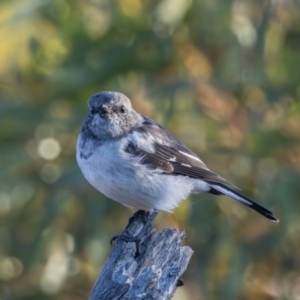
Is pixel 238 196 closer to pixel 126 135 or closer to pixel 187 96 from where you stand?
pixel 126 135

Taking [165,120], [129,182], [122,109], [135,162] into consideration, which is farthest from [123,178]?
[165,120]

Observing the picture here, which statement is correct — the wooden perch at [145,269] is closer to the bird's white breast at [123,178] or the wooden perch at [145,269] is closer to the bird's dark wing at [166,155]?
the bird's white breast at [123,178]

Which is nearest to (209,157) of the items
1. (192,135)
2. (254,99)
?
(192,135)

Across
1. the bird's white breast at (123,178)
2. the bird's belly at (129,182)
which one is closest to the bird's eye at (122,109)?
the bird's white breast at (123,178)

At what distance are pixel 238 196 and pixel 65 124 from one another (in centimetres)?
194

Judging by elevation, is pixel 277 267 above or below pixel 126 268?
above

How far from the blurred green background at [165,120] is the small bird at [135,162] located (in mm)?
996

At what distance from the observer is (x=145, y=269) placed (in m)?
4.22

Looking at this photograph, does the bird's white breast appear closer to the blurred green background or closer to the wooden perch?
the wooden perch

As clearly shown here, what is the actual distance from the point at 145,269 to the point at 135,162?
Answer: 1.55 meters

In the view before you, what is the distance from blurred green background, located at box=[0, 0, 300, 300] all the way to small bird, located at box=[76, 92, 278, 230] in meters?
1.00

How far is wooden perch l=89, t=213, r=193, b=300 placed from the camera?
4055 mm

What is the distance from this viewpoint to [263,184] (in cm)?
704

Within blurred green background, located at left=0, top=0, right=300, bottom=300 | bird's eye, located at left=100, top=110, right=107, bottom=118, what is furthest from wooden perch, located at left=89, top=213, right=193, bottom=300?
blurred green background, located at left=0, top=0, right=300, bottom=300
